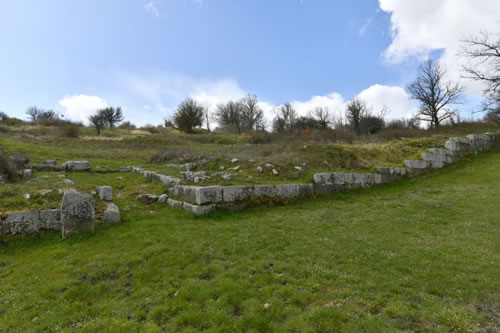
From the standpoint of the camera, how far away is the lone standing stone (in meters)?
6.36

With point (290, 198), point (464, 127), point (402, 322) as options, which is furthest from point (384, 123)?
point (402, 322)

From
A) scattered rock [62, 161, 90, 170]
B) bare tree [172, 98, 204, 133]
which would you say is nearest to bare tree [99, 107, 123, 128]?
bare tree [172, 98, 204, 133]

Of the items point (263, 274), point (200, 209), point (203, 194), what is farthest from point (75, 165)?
point (263, 274)

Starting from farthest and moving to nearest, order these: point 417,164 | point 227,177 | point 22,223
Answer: point 417,164, point 227,177, point 22,223

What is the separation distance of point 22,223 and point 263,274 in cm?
621

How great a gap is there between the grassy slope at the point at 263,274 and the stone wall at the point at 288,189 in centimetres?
75

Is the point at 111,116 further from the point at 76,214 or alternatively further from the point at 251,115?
the point at 76,214

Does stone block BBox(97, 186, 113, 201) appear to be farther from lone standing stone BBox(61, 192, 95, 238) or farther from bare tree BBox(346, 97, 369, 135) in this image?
bare tree BBox(346, 97, 369, 135)

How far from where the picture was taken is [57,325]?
11.5ft

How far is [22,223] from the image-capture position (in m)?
6.36

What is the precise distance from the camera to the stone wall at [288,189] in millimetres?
8273

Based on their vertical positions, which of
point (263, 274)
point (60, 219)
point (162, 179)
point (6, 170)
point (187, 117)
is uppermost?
point (187, 117)

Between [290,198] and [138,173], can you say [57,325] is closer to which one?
[290,198]

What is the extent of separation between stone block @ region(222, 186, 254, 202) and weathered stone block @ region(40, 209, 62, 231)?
4.54 m
